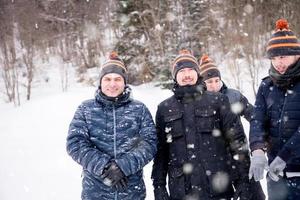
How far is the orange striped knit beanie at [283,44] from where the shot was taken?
3.01m

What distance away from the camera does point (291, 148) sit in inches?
112

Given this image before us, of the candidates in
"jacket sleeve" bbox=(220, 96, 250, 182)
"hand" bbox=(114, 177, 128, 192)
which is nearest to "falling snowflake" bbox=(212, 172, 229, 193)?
"jacket sleeve" bbox=(220, 96, 250, 182)

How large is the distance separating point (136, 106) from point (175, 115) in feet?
1.12

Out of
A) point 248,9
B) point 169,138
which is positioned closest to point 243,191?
point 169,138

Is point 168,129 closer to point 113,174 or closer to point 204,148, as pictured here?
point 204,148

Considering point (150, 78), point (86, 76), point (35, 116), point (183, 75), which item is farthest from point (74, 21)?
point (183, 75)

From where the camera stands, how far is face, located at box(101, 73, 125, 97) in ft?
10.8

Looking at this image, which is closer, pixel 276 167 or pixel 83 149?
pixel 276 167

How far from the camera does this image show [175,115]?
131 inches

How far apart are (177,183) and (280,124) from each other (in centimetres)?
96

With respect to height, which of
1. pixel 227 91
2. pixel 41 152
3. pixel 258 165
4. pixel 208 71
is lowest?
pixel 41 152

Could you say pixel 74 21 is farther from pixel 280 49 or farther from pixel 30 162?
pixel 280 49

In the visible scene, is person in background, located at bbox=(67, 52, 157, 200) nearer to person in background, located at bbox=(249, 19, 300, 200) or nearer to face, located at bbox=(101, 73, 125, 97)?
face, located at bbox=(101, 73, 125, 97)

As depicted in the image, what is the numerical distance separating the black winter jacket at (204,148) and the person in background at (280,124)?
21cm
